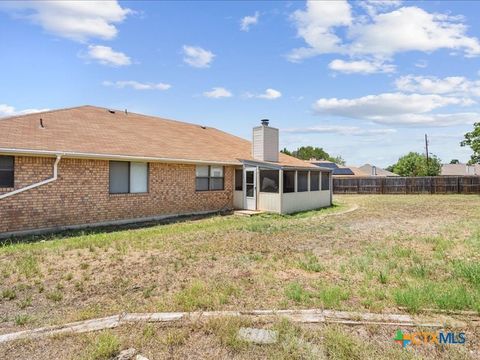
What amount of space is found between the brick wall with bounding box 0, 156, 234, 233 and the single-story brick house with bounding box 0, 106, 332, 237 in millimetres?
29

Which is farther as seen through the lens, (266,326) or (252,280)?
(252,280)

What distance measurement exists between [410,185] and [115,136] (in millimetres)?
25513

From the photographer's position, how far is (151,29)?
11984 mm

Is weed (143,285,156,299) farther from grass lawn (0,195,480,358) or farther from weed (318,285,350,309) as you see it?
weed (318,285,350,309)

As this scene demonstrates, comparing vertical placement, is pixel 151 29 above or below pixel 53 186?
above

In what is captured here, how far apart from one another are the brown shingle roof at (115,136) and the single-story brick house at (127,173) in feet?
0.14

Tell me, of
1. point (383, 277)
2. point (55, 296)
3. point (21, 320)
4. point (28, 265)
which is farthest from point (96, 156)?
point (383, 277)

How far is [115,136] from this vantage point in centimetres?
1341

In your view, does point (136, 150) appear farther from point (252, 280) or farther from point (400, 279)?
point (400, 279)

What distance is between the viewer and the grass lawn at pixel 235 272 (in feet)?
14.9

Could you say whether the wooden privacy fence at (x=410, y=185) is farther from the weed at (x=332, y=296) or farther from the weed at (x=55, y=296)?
the weed at (x=55, y=296)

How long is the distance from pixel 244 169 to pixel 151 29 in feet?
24.1

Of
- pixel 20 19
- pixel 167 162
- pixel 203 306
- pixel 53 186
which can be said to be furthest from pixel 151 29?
pixel 203 306

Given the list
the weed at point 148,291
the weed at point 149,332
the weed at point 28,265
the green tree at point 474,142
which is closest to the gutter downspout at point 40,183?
the weed at point 28,265
